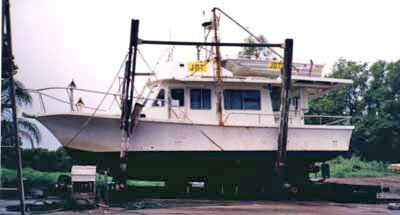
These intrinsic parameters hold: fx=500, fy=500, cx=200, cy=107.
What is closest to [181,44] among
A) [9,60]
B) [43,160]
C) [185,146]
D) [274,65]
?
[185,146]

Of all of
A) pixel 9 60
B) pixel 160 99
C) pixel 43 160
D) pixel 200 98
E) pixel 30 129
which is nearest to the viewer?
pixel 9 60

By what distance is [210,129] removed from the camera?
1162cm

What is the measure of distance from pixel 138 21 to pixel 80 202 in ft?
12.5

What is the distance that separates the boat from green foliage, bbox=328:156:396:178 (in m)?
8.00

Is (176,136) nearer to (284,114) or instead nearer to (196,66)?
(196,66)

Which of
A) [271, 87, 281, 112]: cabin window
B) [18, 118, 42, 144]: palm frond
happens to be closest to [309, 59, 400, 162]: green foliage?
[271, 87, 281, 112]: cabin window

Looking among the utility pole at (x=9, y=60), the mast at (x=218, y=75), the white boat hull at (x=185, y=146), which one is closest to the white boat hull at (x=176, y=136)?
the white boat hull at (x=185, y=146)

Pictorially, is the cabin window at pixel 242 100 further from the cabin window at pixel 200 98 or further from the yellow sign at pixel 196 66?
the yellow sign at pixel 196 66

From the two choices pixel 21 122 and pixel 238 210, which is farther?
pixel 21 122

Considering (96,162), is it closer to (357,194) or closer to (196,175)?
(196,175)

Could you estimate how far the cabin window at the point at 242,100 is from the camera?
40.5 ft

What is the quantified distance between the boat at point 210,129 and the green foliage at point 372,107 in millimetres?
9188

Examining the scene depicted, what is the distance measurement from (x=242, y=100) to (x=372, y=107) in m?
13.8

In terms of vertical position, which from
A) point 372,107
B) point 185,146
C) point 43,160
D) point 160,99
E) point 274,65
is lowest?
point 43,160
